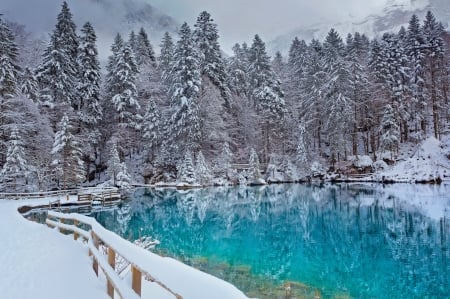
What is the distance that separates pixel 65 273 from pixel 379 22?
166966 mm

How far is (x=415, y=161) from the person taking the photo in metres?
36.7

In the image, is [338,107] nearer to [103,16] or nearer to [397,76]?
[397,76]

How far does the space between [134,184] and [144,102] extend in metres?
13.7

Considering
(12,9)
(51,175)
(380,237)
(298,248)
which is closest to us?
(298,248)

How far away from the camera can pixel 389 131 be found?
40.7m

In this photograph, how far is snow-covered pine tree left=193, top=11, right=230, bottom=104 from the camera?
4769 centimetres

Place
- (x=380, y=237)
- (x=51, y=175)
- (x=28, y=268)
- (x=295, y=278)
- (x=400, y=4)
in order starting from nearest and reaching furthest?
(x=28, y=268) < (x=295, y=278) < (x=380, y=237) < (x=51, y=175) < (x=400, y=4)

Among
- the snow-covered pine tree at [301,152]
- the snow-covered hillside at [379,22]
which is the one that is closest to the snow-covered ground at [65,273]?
the snow-covered pine tree at [301,152]

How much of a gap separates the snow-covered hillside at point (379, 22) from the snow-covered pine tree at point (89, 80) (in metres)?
94.9

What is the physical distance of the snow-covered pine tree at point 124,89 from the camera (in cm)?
4481

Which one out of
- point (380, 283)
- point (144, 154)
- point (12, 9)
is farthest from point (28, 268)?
point (12, 9)

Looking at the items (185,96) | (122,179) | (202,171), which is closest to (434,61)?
(185,96)

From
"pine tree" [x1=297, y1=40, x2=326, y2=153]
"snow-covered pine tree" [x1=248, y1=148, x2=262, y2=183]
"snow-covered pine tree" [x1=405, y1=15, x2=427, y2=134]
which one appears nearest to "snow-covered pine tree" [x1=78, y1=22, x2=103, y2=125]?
"snow-covered pine tree" [x1=248, y1=148, x2=262, y2=183]

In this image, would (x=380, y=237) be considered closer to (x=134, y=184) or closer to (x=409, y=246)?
(x=409, y=246)
